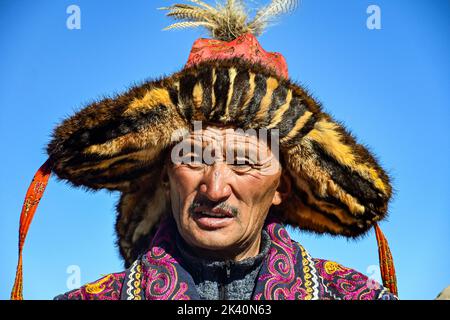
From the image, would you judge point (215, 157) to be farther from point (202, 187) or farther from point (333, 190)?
point (333, 190)

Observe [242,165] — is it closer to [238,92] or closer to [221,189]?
[221,189]

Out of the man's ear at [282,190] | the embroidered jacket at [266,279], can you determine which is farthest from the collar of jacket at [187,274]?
the man's ear at [282,190]

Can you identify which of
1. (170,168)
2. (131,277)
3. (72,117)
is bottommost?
(131,277)

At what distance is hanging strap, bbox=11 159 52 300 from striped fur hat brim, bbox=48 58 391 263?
0.24 feet

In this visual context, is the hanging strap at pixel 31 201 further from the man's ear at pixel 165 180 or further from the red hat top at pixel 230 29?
the red hat top at pixel 230 29

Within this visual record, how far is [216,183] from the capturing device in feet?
10.9

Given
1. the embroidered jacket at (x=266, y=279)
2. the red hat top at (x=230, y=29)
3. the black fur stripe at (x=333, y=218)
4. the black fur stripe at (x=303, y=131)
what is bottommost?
the embroidered jacket at (x=266, y=279)

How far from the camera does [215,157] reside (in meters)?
3.42

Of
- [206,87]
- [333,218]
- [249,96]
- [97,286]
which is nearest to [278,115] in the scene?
[249,96]

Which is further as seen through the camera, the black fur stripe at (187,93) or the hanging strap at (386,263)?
the hanging strap at (386,263)

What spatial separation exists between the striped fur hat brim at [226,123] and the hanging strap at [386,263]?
0.14m

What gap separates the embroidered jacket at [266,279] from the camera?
3.25 m
